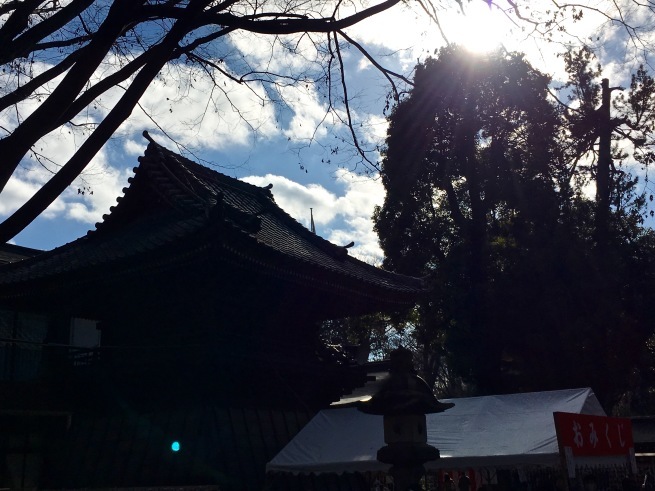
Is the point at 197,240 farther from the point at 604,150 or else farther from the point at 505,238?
the point at 604,150

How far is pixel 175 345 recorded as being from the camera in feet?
40.0

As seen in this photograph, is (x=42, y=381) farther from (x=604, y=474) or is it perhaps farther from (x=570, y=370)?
(x=570, y=370)

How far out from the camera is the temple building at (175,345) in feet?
39.1

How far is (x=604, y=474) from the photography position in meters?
13.8

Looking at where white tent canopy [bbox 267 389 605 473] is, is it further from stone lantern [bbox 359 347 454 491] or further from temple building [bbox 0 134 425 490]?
temple building [bbox 0 134 425 490]

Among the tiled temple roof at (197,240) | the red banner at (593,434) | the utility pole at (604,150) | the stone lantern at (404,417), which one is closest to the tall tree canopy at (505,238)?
the utility pole at (604,150)

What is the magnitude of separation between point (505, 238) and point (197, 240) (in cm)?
1923

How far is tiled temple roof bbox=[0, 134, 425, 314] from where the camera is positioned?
1132 cm

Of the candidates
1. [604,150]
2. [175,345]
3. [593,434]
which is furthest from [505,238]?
[175,345]

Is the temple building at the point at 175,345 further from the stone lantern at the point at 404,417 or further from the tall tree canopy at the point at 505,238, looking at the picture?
the tall tree canopy at the point at 505,238

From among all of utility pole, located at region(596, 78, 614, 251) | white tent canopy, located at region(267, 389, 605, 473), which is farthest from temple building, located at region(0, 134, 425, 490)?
utility pole, located at region(596, 78, 614, 251)

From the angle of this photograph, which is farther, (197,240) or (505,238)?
(505,238)

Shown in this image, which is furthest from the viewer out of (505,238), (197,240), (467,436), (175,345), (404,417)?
(505,238)

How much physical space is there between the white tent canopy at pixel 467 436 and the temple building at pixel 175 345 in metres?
1.20
